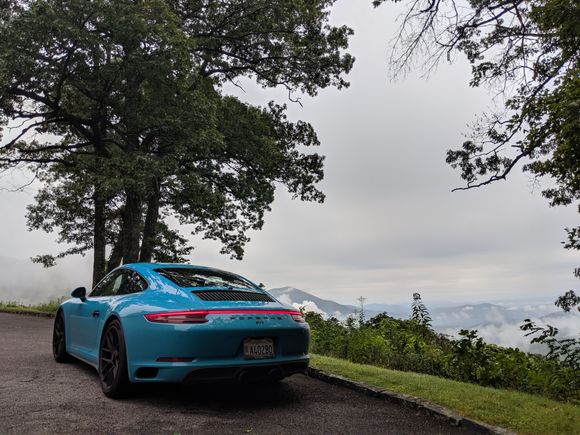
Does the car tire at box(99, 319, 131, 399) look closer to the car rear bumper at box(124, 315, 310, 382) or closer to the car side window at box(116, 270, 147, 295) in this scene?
the car rear bumper at box(124, 315, 310, 382)

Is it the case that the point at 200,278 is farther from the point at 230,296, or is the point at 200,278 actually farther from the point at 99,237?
the point at 99,237

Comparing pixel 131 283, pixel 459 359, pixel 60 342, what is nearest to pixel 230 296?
pixel 131 283

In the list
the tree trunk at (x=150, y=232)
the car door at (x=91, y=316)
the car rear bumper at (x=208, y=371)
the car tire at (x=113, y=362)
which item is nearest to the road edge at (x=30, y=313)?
the tree trunk at (x=150, y=232)

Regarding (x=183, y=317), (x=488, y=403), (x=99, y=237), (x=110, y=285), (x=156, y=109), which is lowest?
(x=488, y=403)

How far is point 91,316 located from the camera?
17.9 ft

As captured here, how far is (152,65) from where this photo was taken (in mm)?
14117

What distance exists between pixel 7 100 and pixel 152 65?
583 centimetres

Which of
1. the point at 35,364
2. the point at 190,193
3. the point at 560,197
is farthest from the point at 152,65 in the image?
the point at 560,197

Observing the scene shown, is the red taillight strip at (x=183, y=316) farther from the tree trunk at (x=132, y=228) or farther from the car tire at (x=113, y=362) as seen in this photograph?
the tree trunk at (x=132, y=228)

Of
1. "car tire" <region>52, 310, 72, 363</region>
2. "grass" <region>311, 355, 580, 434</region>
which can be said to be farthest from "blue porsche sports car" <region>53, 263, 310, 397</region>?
"car tire" <region>52, 310, 72, 363</region>

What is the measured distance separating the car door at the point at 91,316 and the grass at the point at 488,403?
2.88 metres

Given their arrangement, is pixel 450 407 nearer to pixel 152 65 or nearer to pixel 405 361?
pixel 405 361

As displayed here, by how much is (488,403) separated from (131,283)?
3.96 metres

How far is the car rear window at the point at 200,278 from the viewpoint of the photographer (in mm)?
4852
